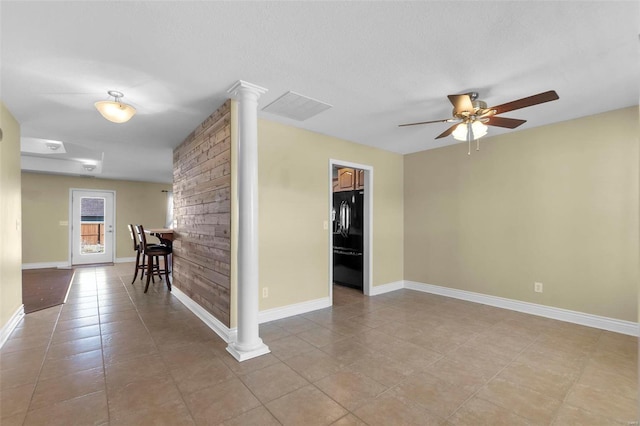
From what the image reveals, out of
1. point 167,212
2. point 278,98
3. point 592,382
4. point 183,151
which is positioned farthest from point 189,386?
point 167,212

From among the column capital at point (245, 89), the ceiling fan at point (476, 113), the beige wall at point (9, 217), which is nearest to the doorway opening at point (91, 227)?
the beige wall at point (9, 217)

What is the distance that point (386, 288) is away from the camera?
16.1 ft

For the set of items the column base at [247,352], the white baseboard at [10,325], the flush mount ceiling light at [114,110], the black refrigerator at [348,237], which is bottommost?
the column base at [247,352]

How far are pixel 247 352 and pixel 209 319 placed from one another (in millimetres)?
972

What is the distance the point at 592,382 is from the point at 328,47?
318cm

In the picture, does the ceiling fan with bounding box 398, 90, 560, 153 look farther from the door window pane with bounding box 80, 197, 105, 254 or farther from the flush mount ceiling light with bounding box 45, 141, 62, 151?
the door window pane with bounding box 80, 197, 105, 254

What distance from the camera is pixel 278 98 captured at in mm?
2875

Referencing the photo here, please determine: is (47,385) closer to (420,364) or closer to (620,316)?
(420,364)

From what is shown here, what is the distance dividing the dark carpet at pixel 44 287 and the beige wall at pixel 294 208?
131 inches

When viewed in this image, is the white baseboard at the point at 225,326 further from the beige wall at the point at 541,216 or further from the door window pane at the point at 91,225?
the door window pane at the point at 91,225

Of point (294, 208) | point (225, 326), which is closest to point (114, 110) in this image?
point (294, 208)

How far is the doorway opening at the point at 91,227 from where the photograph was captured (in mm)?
7652

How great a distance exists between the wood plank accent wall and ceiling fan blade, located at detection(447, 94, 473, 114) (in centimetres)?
209

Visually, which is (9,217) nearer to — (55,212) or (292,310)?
(292,310)
